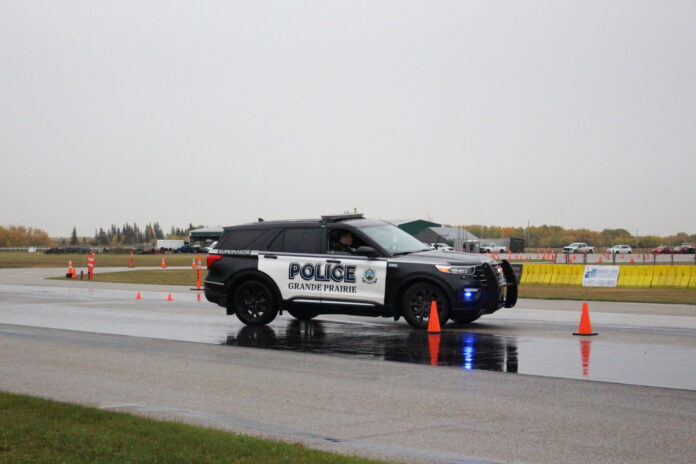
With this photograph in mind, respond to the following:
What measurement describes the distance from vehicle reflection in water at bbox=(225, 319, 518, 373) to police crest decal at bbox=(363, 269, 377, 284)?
0.90 meters

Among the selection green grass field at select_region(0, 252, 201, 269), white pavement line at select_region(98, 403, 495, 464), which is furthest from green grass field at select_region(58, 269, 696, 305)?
green grass field at select_region(0, 252, 201, 269)

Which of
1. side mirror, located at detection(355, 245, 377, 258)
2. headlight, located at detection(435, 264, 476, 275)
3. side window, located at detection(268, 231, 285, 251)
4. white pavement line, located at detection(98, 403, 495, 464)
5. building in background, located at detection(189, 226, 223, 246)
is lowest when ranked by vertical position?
Answer: white pavement line, located at detection(98, 403, 495, 464)

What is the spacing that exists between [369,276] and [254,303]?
245cm

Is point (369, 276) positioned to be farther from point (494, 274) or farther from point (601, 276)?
point (601, 276)

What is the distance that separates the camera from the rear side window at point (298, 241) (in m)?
17.1

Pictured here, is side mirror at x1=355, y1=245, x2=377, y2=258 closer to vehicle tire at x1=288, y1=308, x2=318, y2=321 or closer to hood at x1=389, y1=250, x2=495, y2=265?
hood at x1=389, y1=250, x2=495, y2=265

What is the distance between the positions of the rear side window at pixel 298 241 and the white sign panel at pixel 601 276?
1875cm

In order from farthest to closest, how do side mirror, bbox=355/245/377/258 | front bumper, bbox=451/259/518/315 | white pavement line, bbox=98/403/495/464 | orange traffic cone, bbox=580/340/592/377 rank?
side mirror, bbox=355/245/377/258 < front bumper, bbox=451/259/518/315 < orange traffic cone, bbox=580/340/592/377 < white pavement line, bbox=98/403/495/464

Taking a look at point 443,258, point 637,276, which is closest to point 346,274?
point 443,258

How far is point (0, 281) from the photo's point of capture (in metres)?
A: 37.2

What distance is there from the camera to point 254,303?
57.3 feet

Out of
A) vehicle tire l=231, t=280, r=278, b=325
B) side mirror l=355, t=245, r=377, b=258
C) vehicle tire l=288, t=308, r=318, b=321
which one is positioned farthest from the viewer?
vehicle tire l=231, t=280, r=278, b=325

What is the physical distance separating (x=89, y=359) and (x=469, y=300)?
6.38 m

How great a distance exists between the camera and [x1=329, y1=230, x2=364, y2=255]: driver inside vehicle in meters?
16.8
